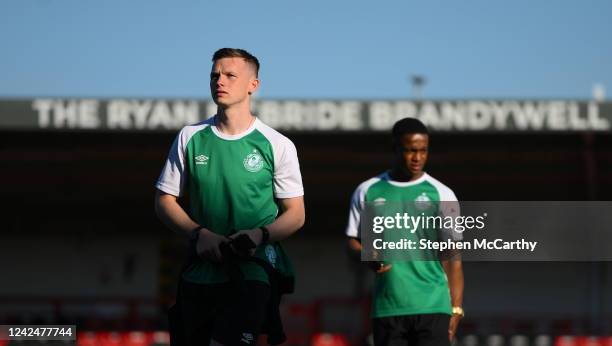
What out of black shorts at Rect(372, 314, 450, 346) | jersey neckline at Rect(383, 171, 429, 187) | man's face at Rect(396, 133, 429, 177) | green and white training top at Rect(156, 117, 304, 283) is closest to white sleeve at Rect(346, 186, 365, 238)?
jersey neckline at Rect(383, 171, 429, 187)

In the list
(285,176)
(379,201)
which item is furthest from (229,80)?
(379,201)

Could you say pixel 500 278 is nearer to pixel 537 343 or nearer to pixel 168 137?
pixel 537 343

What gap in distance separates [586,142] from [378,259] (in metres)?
16.3

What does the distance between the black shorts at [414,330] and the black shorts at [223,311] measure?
6.59 feet

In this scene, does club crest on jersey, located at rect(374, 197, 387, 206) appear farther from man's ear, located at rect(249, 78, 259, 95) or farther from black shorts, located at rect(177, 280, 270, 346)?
black shorts, located at rect(177, 280, 270, 346)

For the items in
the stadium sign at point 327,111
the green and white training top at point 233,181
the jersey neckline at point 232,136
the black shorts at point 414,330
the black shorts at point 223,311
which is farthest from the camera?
the stadium sign at point 327,111

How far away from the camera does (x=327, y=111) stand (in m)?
20.2

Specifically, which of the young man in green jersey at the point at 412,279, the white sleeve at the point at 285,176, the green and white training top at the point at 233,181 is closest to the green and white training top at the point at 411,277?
the young man in green jersey at the point at 412,279

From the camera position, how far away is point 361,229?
6914mm

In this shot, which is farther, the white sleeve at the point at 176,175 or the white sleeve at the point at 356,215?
the white sleeve at the point at 356,215

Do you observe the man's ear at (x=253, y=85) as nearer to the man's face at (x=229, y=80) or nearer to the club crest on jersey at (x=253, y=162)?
the man's face at (x=229, y=80)

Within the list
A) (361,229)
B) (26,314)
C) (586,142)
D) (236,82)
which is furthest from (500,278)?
(236,82)

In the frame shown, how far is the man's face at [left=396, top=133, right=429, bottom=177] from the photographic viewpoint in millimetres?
6715

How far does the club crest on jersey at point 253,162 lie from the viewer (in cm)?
484
